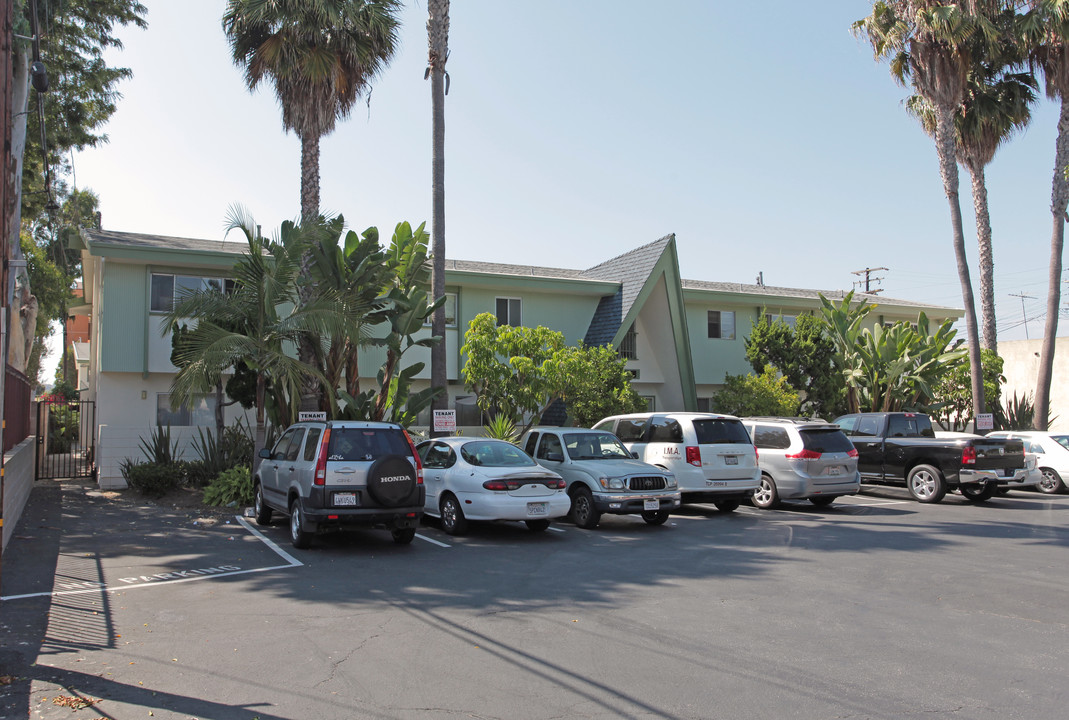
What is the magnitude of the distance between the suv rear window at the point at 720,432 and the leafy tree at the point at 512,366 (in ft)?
17.2

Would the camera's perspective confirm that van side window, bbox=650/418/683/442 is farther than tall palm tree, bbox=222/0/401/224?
No

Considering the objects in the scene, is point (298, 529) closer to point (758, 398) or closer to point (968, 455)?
point (968, 455)

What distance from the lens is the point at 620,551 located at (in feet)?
36.0

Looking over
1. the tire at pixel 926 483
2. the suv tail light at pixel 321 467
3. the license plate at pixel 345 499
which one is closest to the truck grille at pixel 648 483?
the license plate at pixel 345 499

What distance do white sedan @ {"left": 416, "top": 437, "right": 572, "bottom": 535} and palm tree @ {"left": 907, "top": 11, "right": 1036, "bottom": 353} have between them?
20.8 meters

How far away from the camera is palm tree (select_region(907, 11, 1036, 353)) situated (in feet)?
82.6

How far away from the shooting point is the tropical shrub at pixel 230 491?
1538cm

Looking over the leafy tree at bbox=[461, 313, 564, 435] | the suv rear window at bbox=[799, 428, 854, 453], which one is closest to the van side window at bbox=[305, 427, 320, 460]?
the leafy tree at bbox=[461, 313, 564, 435]

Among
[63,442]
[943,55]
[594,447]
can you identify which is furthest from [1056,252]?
[63,442]

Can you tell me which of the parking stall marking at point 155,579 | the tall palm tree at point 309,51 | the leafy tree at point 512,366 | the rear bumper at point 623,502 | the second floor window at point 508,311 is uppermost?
the tall palm tree at point 309,51

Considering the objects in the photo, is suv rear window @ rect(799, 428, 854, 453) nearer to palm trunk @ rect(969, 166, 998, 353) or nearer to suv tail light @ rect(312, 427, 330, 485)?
suv tail light @ rect(312, 427, 330, 485)

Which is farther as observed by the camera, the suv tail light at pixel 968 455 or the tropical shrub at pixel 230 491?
the suv tail light at pixel 968 455

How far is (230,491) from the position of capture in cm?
1545

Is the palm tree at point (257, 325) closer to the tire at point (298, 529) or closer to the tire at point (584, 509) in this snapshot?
the tire at point (298, 529)
